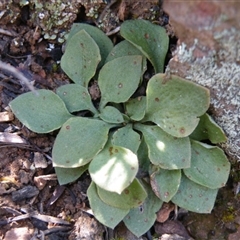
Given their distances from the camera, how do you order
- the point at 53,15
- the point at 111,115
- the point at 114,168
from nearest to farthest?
the point at 114,168 < the point at 111,115 < the point at 53,15

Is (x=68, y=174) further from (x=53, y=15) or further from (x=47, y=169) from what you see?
(x=53, y=15)

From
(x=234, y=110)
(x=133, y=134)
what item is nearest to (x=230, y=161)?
(x=234, y=110)

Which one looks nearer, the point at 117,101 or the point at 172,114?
the point at 172,114

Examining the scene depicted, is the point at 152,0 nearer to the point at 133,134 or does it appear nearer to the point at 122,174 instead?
the point at 133,134

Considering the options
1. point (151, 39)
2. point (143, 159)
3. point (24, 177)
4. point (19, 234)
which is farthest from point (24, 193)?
point (151, 39)

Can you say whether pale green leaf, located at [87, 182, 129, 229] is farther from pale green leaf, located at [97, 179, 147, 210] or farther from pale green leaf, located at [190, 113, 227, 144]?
pale green leaf, located at [190, 113, 227, 144]

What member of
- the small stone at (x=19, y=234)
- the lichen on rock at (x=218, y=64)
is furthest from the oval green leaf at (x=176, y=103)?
the small stone at (x=19, y=234)

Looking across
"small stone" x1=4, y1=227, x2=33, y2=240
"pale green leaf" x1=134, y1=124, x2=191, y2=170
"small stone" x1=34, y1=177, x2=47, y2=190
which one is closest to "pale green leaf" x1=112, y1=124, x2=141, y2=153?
"pale green leaf" x1=134, y1=124, x2=191, y2=170
